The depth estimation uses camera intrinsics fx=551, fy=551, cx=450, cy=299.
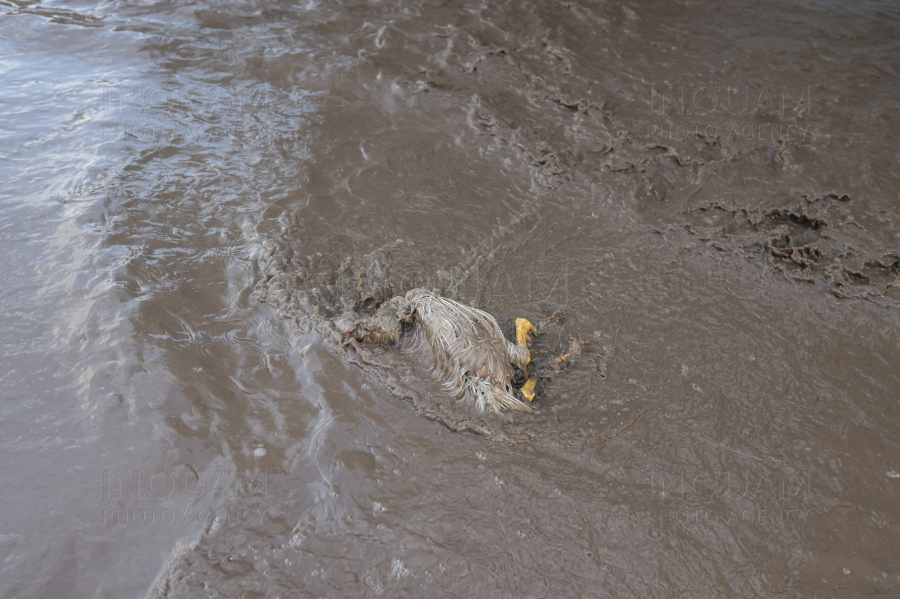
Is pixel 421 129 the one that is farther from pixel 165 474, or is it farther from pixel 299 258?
pixel 165 474

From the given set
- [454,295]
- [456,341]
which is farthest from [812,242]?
[456,341]

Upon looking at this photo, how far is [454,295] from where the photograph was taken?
426cm

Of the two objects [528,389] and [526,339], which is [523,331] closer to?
[526,339]

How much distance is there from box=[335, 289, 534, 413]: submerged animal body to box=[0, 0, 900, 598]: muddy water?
153 mm

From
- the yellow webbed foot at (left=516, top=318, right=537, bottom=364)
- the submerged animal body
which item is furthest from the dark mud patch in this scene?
the submerged animal body

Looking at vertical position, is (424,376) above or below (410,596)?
above

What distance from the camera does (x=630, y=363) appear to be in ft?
12.4

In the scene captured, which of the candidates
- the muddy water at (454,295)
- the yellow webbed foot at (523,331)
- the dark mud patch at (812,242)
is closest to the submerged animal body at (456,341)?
the yellow webbed foot at (523,331)

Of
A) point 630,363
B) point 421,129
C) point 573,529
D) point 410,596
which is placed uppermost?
point 421,129

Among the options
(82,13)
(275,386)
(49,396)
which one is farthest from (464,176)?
(82,13)

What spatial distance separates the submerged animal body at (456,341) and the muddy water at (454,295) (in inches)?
6.0

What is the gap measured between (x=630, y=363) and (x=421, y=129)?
324cm

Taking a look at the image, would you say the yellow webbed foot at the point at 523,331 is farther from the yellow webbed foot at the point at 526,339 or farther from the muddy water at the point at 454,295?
the muddy water at the point at 454,295

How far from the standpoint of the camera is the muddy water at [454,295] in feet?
9.62
